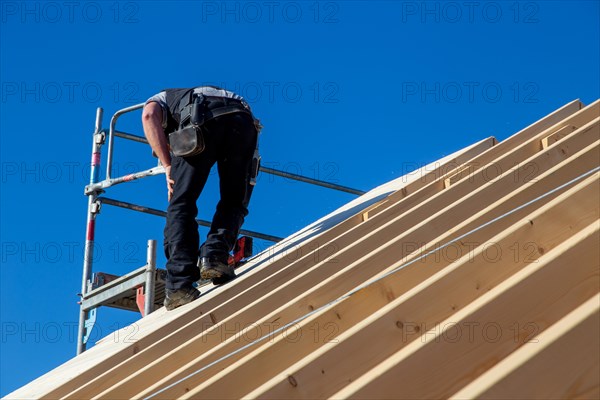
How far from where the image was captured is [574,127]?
13.2 ft

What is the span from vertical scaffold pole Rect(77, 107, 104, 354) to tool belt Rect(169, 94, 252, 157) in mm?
2859

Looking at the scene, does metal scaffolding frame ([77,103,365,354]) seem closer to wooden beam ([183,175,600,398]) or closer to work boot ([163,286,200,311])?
work boot ([163,286,200,311])

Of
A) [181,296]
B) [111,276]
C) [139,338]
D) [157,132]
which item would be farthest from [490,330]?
[111,276]

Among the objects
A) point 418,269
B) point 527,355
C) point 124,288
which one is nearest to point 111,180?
point 124,288

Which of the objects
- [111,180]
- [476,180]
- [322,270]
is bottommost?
[111,180]

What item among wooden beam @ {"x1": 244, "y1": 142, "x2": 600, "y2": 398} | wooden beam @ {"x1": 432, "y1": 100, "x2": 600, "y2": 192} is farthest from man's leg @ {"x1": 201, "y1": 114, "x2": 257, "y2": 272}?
wooden beam @ {"x1": 244, "y1": 142, "x2": 600, "y2": 398}

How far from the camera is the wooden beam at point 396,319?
6.43ft

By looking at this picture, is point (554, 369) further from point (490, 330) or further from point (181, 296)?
point (181, 296)

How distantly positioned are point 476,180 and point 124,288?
342cm

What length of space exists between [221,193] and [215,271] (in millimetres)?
403

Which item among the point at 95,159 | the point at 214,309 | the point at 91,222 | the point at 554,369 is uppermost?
the point at 554,369

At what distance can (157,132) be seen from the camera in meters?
4.34

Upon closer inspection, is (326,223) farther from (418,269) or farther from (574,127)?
(418,269)

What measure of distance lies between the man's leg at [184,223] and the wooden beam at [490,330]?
241cm
